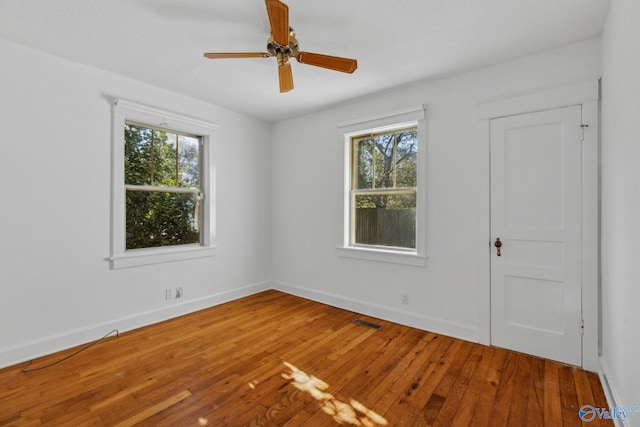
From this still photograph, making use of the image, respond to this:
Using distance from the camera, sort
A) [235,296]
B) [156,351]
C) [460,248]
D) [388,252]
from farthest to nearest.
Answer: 1. [235,296]
2. [388,252]
3. [460,248]
4. [156,351]

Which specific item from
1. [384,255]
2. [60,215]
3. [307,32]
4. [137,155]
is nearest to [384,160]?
[384,255]

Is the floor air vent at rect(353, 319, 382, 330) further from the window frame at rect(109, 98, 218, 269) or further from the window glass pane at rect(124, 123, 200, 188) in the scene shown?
the window glass pane at rect(124, 123, 200, 188)

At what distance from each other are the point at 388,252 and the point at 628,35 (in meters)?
2.46

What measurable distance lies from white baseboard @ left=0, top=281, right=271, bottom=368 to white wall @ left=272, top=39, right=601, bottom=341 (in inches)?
49.6

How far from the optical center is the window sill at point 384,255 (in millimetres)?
3232

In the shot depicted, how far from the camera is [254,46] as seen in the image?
2.50 meters

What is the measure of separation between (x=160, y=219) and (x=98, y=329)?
1253 millimetres

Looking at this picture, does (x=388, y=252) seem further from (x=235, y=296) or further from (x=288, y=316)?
(x=235, y=296)

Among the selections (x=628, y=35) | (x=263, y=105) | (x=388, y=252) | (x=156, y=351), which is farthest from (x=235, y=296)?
(x=628, y=35)

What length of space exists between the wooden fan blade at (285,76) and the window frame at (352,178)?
132 cm

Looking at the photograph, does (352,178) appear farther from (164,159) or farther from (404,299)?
(164,159)

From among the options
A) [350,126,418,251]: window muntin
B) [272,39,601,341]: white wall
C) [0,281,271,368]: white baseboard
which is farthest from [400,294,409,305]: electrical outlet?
[0,281,271,368]: white baseboard

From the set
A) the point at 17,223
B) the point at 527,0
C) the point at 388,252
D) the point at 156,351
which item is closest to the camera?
the point at 527,0

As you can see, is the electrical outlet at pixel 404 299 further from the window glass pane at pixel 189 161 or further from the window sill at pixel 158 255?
the window glass pane at pixel 189 161
